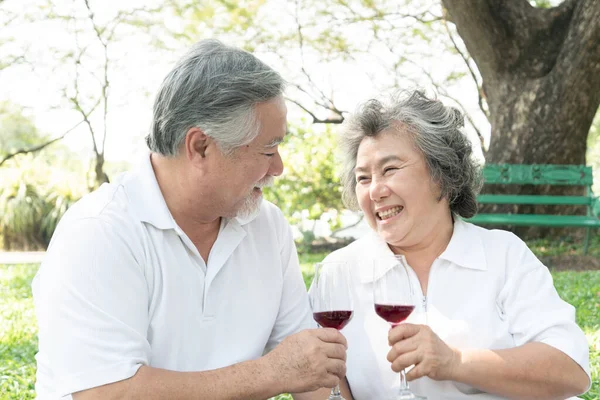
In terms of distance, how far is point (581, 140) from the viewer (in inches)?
475

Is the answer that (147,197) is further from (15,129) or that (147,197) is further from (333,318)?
(15,129)

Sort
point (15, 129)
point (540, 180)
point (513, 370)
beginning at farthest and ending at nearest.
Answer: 1. point (15, 129)
2. point (540, 180)
3. point (513, 370)

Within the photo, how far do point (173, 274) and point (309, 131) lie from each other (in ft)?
40.1

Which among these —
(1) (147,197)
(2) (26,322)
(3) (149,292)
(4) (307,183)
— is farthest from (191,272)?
(4) (307,183)

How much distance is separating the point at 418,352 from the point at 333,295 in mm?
343

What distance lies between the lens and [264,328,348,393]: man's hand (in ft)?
7.68

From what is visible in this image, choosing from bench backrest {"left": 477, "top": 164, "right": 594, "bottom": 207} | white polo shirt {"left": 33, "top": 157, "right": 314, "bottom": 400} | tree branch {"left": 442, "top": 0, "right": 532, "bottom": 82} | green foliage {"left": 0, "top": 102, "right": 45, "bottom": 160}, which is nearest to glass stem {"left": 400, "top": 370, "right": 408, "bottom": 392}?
white polo shirt {"left": 33, "top": 157, "right": 314, "bottom": 400}

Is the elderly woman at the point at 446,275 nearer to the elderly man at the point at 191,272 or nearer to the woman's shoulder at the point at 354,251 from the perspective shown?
the woman's shoulder at the point at 354,251

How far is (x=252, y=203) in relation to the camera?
286 centimetres

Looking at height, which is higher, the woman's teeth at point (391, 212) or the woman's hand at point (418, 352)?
the woman's teeth at point (391, 212)

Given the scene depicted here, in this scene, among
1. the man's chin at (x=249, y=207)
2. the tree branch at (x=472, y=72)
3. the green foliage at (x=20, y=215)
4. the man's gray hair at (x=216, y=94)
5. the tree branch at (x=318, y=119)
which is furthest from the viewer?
the green foliage at (x=20, y=215)

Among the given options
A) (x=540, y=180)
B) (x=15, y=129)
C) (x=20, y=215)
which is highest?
(x=15, y=129)

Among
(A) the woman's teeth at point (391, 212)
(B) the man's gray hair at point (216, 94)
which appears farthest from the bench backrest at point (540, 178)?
(B) the man's gray hair at point (216, 94)

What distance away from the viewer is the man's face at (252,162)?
273cm
